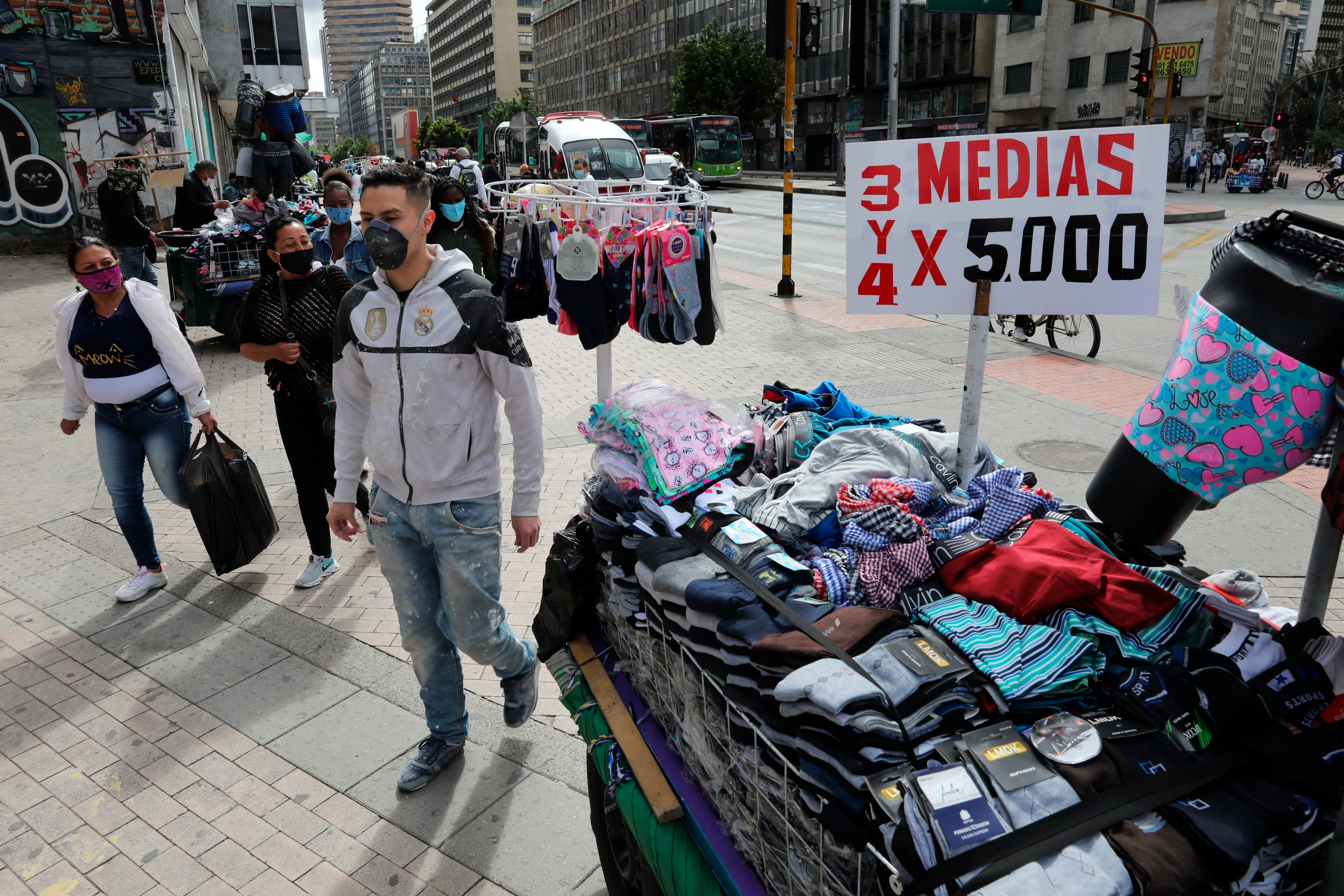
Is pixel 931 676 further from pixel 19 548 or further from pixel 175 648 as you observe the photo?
pixel 19 548

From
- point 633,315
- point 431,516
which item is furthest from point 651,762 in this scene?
point 633,315

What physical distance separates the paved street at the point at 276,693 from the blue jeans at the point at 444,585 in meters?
0.45

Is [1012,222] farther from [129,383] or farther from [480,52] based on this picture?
[480,52]

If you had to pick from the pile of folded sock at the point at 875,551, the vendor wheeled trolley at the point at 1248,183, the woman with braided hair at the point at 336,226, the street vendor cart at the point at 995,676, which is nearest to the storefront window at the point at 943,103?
the vendor wheeled trolley at the point at 1248,183

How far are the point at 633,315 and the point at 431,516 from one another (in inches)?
52.8

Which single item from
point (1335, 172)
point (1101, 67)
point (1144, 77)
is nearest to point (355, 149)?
point (1101, 67)

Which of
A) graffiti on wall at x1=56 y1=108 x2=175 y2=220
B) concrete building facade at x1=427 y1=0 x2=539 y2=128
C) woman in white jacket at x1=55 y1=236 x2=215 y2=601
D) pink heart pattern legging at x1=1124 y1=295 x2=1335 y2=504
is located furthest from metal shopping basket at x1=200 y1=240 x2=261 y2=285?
concrete building facade at x1=427 y1=0 x2=539 y2=128

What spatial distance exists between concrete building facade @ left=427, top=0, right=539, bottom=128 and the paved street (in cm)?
11275

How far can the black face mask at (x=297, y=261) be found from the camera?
4.52 meters

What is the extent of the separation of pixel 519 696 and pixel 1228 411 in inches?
107

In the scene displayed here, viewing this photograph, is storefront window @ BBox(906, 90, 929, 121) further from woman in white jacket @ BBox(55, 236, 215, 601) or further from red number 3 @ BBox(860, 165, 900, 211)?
red number 3 @ BBox(860, 165, 900, 211)

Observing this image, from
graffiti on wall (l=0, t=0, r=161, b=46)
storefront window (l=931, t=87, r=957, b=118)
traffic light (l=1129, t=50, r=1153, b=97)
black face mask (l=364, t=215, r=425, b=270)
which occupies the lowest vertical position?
black face mask (l=364, t=215, r=425, b=270)

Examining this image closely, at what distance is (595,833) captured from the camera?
9.29ft

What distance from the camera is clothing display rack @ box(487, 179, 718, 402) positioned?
12.7ft
